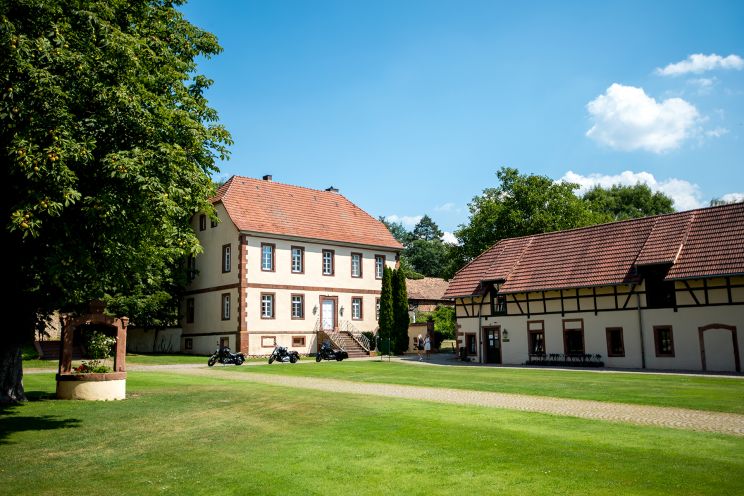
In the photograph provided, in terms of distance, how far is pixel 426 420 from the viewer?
1266cm

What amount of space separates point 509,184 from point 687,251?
23.9m

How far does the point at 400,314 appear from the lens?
45.3 m

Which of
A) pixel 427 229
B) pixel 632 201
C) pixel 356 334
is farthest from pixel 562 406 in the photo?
pixel 427 229

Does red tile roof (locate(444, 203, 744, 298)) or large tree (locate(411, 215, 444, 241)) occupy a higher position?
large tree (locate(411, 215, 444, 241))

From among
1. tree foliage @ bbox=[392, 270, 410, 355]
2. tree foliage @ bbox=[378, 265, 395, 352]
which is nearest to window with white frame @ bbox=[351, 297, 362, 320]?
tree foliage @ bbox=[378, 265, 395, 352]

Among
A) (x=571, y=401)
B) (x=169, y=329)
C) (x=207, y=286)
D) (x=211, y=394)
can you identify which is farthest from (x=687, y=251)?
(x=169, y=329)

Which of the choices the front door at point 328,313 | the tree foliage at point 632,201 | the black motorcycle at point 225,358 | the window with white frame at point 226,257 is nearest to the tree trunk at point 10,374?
the black motorcycle at point 225,358

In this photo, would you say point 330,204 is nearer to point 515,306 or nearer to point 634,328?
point 515,306

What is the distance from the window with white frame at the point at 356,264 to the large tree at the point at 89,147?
31.9 meters

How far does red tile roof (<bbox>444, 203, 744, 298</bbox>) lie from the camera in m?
28.6

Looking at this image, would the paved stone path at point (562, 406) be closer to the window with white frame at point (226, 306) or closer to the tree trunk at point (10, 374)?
the tree trunk at point (10, 374)

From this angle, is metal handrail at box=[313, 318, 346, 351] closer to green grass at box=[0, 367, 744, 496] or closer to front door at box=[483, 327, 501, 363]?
front door at box=[483, 327, 501, 363]

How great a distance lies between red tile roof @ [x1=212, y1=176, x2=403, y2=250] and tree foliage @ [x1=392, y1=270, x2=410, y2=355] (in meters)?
3.47

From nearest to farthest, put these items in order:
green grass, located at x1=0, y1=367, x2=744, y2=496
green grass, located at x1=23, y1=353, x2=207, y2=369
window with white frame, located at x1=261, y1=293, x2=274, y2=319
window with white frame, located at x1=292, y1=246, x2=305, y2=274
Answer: green grass, located at x1=0, y1=367, x2=744, y2=496, green grass, located at x1=23, y1=353, x2=207, y2=369, window with white frame, located at x1=261, y1=293, x2=274, y2=319, window with white frame, located at x1=292, y1=246, x2=305, y2=274
